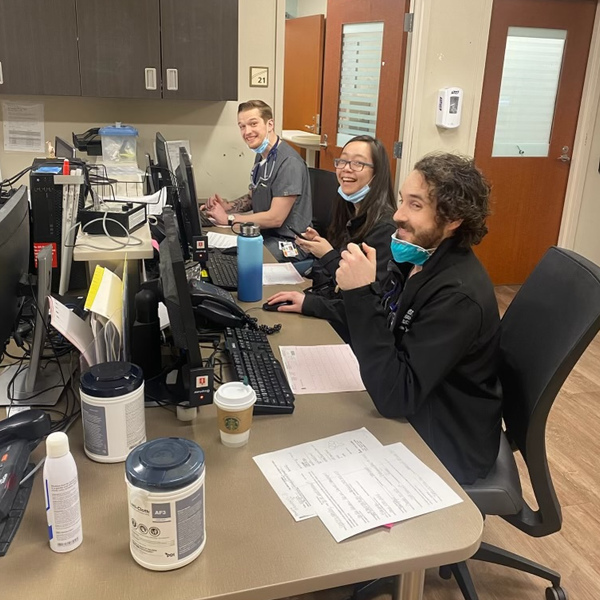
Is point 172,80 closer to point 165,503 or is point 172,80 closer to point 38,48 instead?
point 38,48

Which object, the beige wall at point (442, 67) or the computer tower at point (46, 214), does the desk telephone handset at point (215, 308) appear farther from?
the beige wall at point (442, 67)

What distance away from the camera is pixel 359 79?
15.2 feet

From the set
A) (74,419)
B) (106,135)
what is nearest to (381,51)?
(106,135)

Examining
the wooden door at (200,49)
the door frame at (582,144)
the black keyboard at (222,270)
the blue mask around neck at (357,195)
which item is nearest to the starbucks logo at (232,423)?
the black keyboard at (222,270)

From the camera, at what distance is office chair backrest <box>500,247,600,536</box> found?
1341 millimetres

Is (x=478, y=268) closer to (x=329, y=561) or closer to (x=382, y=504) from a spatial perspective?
(x=382, y=504)

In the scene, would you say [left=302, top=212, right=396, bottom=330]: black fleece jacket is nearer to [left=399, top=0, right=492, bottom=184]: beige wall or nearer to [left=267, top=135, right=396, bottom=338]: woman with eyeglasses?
[left=267, top=135, right=396, bottom=338]: woman with eyeglasses

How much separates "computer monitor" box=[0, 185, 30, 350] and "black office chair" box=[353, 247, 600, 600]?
1.12m

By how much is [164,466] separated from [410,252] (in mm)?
949

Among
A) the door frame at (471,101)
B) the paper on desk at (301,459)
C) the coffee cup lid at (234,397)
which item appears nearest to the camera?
the paper on desk at (301,459)

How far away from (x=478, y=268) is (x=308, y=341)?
0.54 meters

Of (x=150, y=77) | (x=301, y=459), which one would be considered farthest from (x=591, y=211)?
(x=301, y=459)

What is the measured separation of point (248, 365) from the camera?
150 centimetres

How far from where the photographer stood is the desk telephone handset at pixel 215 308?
170 cm
